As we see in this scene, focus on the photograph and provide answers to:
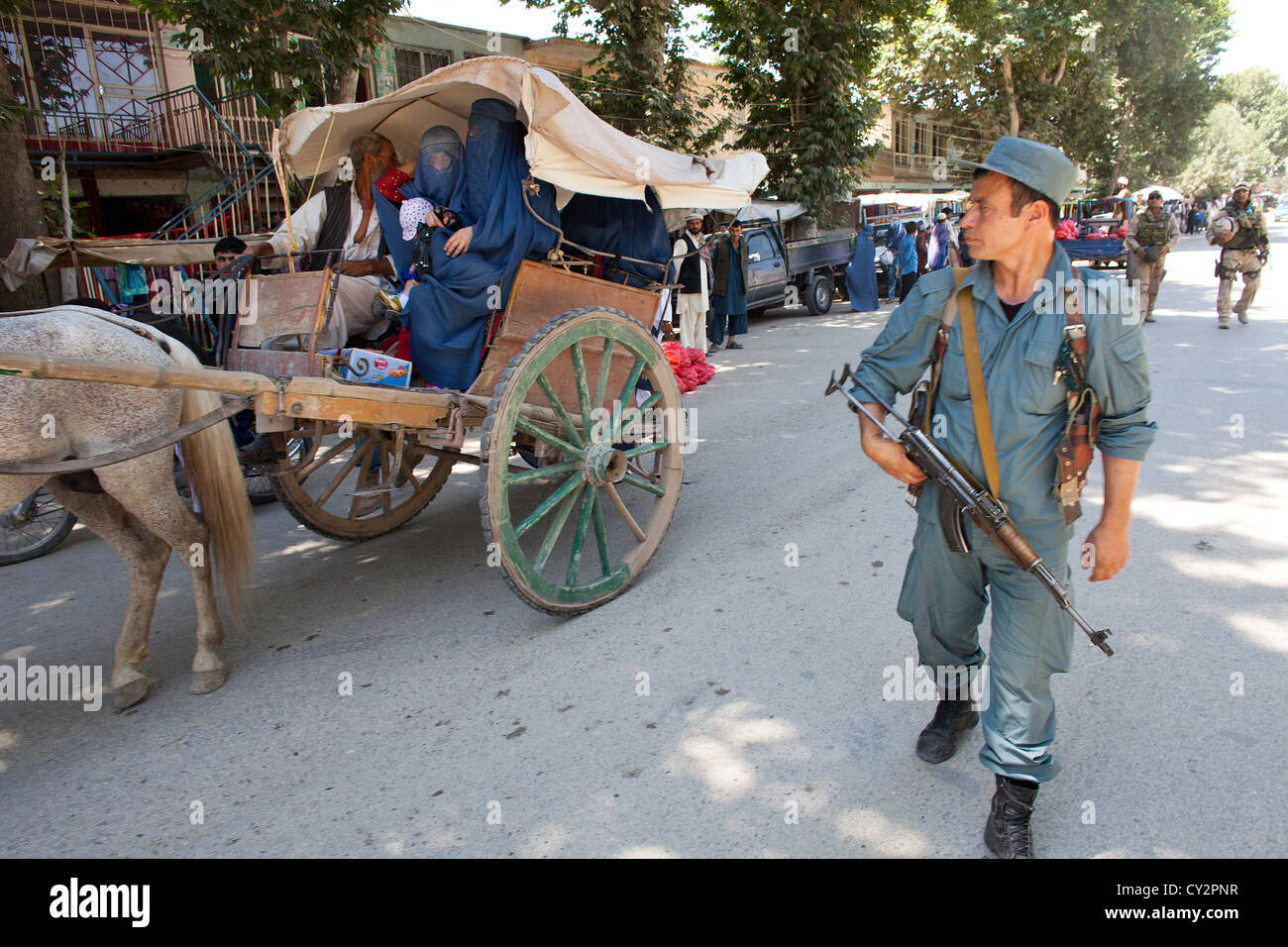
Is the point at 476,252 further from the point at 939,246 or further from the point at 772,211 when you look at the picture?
the point at 939,246

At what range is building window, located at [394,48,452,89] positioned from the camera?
18.6 metres

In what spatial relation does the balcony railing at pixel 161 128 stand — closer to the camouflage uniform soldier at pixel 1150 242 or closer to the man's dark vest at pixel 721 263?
the man's dark vest at pixel 721 263

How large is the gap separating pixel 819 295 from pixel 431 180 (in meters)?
12.9

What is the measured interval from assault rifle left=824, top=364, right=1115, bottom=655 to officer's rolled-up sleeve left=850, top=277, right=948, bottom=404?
134 millimetres

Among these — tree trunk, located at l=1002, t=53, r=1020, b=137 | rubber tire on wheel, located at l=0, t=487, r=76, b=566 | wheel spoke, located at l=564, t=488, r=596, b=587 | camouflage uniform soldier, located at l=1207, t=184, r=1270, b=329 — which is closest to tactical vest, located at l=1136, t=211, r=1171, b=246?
camouflage uniform soldier, located at l=1207, t=184, r=1270, b=329

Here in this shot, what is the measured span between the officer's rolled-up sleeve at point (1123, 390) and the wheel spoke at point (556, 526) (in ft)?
7.59

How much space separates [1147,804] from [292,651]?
3.39m

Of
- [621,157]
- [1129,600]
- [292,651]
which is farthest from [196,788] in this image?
[1129,600]

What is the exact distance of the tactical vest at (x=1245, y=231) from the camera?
10656mm

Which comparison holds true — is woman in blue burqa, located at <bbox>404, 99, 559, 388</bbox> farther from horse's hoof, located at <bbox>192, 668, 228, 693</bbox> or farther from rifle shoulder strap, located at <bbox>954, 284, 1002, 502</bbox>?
rifle shoulder strap, located at <bbox>954, 284, 1002, 502</bbox>

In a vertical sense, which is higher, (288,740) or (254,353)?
(254,353)

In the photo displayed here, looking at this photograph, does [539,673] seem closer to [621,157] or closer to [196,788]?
[196,788]

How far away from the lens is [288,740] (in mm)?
3164

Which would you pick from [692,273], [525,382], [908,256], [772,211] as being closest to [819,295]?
[772,211]
